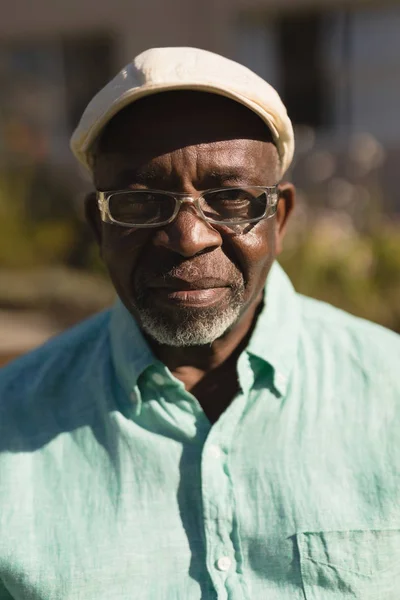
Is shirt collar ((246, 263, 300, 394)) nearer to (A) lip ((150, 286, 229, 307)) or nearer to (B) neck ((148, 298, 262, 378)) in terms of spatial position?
(B) neck ((148, 298, 262, 378))

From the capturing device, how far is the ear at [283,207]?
6.85 feet

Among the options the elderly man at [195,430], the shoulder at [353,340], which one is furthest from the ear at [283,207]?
the shoulder at [353,340]

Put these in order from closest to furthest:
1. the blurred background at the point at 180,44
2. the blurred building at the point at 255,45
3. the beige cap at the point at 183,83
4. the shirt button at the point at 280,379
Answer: the beige cap at the point at 183,83, the shirt button at the point at 280,379, the blurred background at the point at 180,44, the blurred building at the point at 255,45

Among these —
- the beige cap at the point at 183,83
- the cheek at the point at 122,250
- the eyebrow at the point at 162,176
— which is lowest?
the cheek at the point at 122,250

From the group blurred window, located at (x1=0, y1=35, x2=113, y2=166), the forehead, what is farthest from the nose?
blurred window, located at (x1=0, y1=35, x2=113, y2=166)

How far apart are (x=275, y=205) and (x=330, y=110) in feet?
21.6

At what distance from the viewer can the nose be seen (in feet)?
5.83

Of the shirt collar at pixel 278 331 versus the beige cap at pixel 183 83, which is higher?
the beige cap at pixel 183 83

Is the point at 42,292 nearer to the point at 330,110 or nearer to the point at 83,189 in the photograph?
the point at 83,189

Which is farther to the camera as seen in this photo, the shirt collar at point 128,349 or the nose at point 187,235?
the shirt collar at point 128,349

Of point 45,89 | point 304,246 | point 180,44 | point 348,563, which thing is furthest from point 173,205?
point 45,89

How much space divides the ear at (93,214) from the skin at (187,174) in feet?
0.42

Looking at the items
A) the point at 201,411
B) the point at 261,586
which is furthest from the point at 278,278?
the point at 261,586

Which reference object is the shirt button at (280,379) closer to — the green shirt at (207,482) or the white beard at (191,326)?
the green shirt at (207,482)
